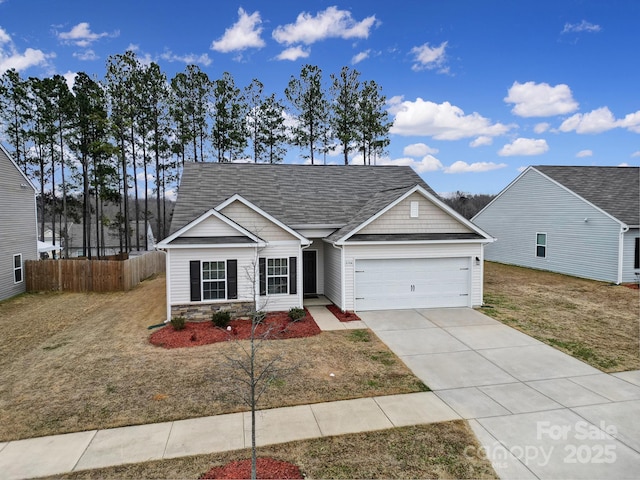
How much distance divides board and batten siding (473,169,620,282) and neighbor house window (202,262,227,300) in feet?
61.7

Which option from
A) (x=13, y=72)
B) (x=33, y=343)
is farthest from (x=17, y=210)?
(x=13, y=72)

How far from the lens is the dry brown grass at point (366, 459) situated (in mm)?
4969

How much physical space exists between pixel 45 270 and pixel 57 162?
16.7m

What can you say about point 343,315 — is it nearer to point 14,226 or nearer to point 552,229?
point 552,229

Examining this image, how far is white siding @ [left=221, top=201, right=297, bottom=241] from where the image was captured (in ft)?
44.6

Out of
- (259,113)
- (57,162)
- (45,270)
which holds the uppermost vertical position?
(259,113)

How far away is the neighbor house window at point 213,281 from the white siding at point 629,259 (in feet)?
63.2

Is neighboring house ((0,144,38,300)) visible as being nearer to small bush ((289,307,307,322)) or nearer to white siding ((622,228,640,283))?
small bush ((289,307,307,322))

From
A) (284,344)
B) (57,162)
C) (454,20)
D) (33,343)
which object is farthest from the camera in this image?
(57,162)

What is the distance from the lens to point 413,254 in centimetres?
1382

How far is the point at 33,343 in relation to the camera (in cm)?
1096

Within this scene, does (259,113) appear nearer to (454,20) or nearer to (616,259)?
(454,20)

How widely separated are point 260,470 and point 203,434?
1464 millimetres

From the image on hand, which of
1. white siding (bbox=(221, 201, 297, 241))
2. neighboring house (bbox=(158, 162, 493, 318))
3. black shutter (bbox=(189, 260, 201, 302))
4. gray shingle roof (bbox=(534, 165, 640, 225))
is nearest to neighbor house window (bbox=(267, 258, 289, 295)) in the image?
neighboring house (bbox=(158, 162, 493, 318))
